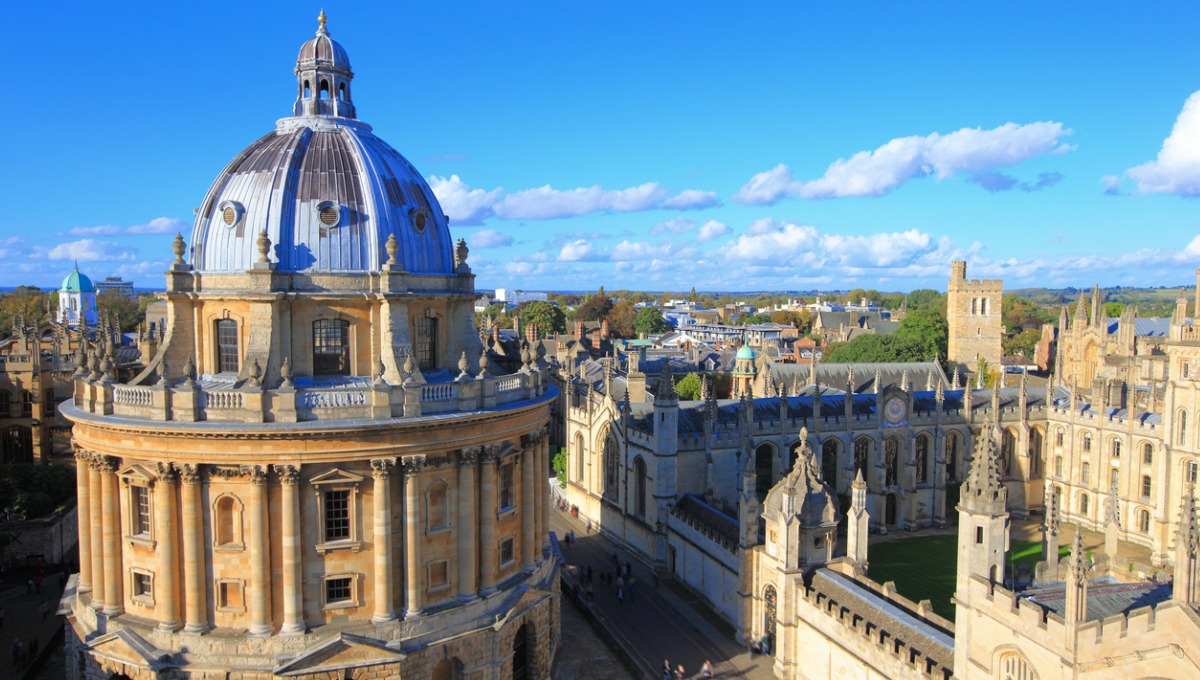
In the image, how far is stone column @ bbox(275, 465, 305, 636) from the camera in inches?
1044

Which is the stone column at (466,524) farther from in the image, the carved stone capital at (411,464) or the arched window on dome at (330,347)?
the arched window on dome at (330,347)

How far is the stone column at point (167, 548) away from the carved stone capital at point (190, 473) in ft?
1.59

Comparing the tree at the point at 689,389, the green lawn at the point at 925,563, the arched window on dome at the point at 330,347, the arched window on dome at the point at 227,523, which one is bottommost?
the green lawn at the point at 925,563

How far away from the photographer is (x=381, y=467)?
27.1m

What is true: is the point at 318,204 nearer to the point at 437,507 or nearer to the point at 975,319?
the point at 437,507

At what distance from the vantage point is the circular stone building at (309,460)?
26.7 meters

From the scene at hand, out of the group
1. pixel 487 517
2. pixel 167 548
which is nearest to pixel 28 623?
pixel 167 548

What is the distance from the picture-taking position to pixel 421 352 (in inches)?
1240

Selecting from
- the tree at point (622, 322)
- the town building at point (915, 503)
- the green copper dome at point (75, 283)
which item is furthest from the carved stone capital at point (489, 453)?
the tree at point (622, 322)

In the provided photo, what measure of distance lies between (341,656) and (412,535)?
4198mm

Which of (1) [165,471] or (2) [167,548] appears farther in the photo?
(2) [167,548]

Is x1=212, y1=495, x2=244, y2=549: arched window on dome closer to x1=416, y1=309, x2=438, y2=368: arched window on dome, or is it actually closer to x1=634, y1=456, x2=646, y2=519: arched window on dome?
x1=416, y1=309, x2=438, y2=368: arched window on dome

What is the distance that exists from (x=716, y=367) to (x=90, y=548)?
84059 mm

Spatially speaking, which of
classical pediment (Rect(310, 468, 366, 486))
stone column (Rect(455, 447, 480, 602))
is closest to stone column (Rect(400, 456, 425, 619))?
classical pediment (Rect(310, 468, 366, 486))
